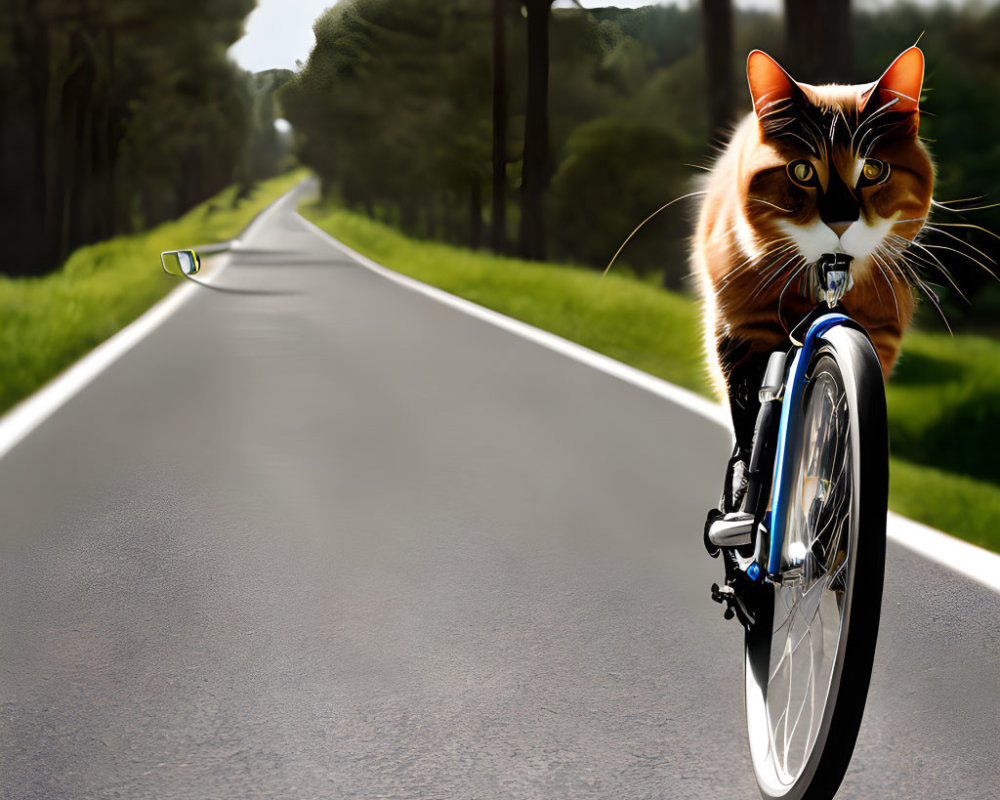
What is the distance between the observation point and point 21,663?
4625 millimetres

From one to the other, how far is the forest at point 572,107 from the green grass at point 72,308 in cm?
556

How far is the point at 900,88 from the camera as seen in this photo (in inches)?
127

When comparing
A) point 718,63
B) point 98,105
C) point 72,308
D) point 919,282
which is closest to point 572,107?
point 98,105

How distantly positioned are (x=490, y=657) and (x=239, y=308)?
633 inches

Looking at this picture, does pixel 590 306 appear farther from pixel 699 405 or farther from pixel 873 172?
pixel 873 172

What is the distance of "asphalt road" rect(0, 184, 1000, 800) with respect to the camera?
382 centimetres

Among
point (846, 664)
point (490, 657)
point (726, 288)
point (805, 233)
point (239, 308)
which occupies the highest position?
point (805, 233)

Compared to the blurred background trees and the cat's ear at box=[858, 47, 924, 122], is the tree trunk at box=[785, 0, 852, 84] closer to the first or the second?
the blurred background trees

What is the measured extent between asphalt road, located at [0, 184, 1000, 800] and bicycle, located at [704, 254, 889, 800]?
338 mm

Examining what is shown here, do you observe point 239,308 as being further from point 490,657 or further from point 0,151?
point 490,657

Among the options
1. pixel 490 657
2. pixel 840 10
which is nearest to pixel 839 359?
pixel 490 657

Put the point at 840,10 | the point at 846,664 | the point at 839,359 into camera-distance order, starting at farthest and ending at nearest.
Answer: the point at 840,10 → the point at 839,359 → the point at 846,664

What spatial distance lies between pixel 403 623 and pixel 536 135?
31.3 meters

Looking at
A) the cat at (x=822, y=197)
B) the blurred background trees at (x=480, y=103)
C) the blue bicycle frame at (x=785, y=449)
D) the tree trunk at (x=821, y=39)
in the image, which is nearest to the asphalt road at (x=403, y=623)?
the blue bicycle frame at (x=785, y=449)
